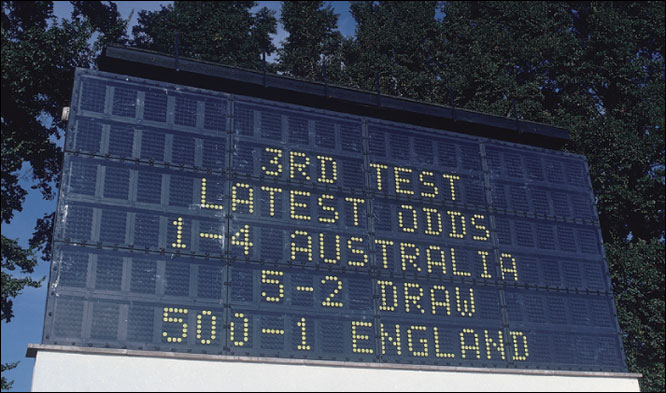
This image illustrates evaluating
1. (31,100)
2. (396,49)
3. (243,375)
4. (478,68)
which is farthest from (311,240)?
(396,49)

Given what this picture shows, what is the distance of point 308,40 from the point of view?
3581 centimetres

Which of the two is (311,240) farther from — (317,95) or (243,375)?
(317,95)

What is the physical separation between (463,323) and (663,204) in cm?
1386

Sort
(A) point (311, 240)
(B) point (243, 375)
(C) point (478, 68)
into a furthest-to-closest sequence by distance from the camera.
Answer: (C) point (478, 68) < (A) point (311, 240) < (B) point (243, 375)

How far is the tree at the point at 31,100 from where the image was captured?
69.5 ft

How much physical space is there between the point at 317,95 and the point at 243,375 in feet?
22.2

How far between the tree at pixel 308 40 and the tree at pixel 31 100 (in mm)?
11604

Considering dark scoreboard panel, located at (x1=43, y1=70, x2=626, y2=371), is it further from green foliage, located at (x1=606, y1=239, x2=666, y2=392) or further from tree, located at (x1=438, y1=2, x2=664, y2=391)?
tree, located at (x1=438, y1=2, x2=664, y2=391)

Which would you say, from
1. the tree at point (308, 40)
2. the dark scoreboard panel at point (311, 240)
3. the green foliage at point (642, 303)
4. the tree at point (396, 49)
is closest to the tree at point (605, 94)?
the green foliage at point (642, 303)

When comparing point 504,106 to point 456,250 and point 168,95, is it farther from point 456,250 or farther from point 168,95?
point 168,95

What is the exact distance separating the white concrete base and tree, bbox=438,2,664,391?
1028 cm

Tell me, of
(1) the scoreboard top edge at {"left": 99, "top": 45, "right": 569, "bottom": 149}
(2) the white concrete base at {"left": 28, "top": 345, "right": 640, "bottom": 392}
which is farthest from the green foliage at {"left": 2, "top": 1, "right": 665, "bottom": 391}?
(2) the white concrete base at {"left": 28, "top": 345, "right": 640, "bottom": 392}

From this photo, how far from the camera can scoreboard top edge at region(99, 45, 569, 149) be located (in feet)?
50.6

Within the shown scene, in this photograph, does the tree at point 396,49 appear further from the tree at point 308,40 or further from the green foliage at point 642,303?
the green foliage at point 642,303
